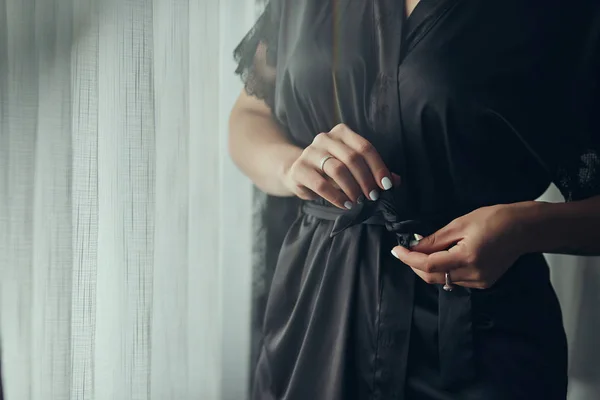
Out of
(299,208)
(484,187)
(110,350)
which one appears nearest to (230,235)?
(299,208)

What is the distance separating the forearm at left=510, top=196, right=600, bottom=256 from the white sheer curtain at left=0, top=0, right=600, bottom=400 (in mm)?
103

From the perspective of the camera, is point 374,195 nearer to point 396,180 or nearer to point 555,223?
point 396,180

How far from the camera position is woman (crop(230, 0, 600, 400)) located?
670mm

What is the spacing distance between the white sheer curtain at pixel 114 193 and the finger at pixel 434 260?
242 millimetres

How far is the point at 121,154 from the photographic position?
77 centimetres

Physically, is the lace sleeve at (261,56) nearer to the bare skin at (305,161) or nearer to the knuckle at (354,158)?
the bare skin at (305,161)

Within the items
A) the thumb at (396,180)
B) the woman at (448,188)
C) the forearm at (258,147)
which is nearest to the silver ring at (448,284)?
the woman at (448,188)

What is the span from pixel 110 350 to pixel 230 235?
0.69 ft

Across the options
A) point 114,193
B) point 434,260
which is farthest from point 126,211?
point 434,260

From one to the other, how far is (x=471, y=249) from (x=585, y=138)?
0.62 ft

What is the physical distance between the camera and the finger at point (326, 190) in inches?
27.5

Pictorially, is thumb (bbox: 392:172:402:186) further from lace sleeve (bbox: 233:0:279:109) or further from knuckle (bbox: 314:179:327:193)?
lace sleeve (bbox: 233:0:279:109)

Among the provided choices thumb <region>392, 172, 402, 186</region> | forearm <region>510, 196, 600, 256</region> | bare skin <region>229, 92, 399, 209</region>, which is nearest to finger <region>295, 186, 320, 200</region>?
bare skin <region>229, 92, 399, 209</region>

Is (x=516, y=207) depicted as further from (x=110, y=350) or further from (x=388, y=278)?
(x=110, y=350)
